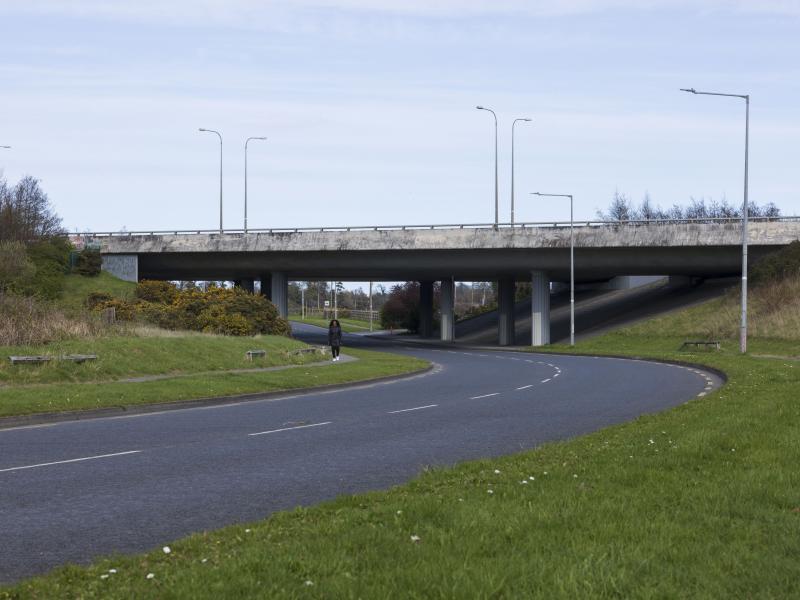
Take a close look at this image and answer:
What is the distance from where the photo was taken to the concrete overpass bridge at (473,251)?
55438 mm

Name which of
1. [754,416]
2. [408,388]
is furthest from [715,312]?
[754,416]

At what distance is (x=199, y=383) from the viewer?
22.9m

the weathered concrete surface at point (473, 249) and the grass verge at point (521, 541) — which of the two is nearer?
the grass verge at point (521, 541)

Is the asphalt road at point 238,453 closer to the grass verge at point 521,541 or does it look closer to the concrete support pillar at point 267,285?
the grass verge at point 521,541

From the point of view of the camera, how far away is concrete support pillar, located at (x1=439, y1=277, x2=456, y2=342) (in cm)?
7600

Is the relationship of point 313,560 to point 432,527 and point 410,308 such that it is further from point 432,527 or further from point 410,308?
point 410,308

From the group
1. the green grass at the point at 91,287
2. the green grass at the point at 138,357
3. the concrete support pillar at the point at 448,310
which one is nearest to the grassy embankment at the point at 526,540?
the green grass at the point at 138,357

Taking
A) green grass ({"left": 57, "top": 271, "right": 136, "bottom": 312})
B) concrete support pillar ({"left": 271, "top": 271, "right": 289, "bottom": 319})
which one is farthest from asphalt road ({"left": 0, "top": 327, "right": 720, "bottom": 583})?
concrete support pillar ({"left": 271, "top": 271, "right": 289, "bottom": 319})

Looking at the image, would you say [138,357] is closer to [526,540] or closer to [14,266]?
[526,540]

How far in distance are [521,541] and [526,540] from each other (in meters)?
0.05

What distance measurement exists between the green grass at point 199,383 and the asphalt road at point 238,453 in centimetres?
121

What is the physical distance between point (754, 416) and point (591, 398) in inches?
306

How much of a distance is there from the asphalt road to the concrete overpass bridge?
1280 inches

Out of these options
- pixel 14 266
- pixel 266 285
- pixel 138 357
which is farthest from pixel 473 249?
pixel 138 357
